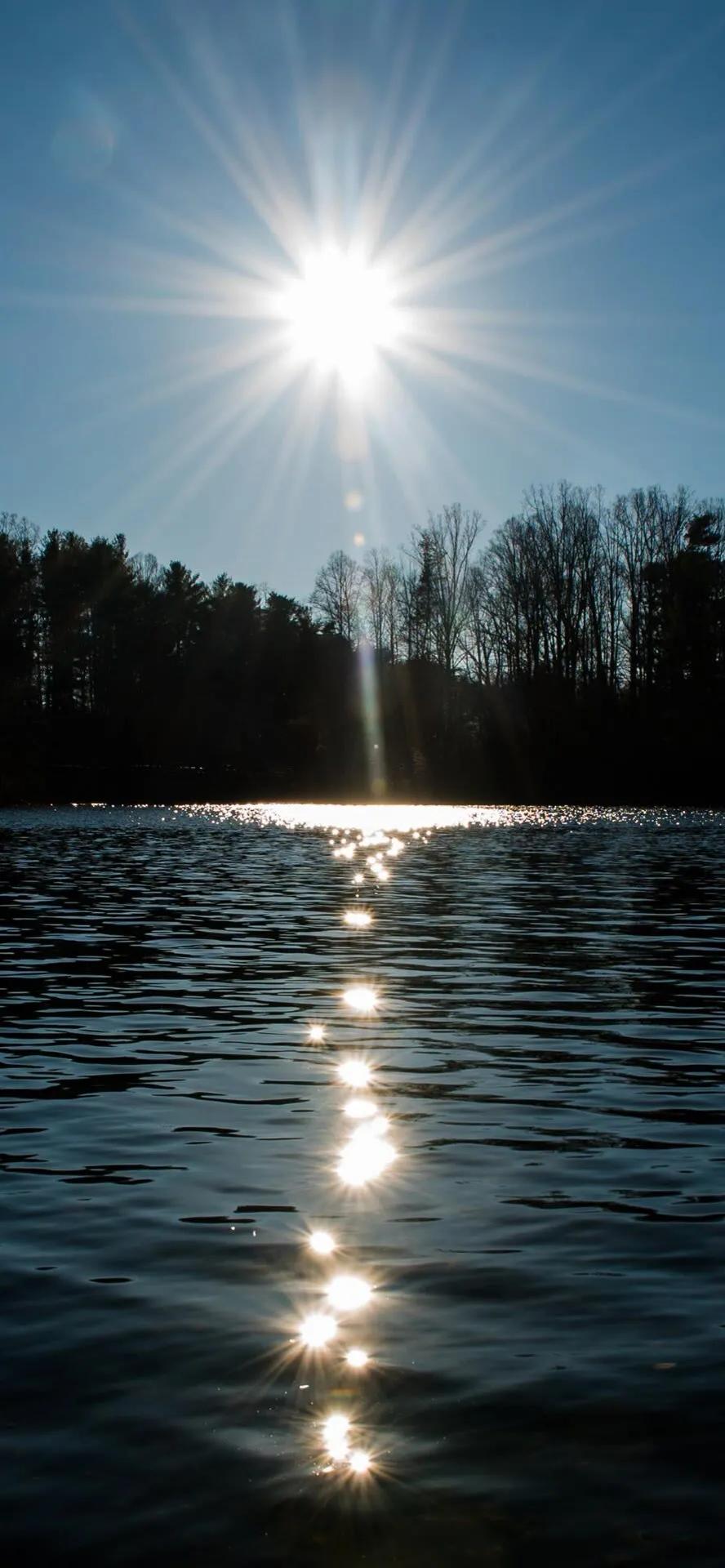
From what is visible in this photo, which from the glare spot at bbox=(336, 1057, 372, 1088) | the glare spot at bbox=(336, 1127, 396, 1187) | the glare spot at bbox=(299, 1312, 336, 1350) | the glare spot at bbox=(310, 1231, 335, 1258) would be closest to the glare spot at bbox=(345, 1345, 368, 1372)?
the glare spot at bbox=(299, 1312, 336, 1350)

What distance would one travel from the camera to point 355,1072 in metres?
11.9

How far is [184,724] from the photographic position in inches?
4911

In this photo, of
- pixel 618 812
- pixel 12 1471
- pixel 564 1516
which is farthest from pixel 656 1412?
pixel 618 812

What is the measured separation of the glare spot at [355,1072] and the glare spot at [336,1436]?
5.99m

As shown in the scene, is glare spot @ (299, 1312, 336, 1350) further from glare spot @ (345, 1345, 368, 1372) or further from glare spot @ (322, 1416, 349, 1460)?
glare spot @ (322, 1416, 349, 1460)

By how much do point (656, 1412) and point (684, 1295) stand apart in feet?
4.20

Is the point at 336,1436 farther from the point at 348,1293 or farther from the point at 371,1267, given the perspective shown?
the point at 371,1267

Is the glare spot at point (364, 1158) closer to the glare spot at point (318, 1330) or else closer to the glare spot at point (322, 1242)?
the glare spot at point (322, 1242)

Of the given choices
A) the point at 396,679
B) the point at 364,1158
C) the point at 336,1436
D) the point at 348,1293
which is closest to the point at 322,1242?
the point at 348,1293

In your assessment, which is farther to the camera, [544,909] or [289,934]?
[544,909]

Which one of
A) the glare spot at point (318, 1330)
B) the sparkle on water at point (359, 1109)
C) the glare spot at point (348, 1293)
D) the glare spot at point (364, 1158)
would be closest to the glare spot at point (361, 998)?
the sparkle on water at point (359, 1109)

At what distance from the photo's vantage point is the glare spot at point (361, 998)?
596 inches

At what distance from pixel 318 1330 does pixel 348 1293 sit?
18.8 inches

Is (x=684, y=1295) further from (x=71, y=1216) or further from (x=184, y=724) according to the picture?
(x=184, y=724)
